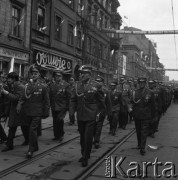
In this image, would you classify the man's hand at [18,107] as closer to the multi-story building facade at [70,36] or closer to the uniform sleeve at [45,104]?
the uniform sleeve at [45,104]

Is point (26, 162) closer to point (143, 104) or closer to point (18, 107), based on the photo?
point (18, 107)

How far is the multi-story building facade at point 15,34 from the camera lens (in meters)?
16.8

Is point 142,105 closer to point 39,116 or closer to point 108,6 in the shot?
point 39,116

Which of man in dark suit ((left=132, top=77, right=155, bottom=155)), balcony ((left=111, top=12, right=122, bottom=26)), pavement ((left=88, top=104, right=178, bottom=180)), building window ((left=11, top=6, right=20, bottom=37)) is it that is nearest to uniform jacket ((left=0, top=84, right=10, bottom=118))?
pavement ((left=88, top=104, right=178, bottom=180))

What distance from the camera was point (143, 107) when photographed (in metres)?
8.02

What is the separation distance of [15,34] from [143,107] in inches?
475

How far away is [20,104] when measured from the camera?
7.09 metres

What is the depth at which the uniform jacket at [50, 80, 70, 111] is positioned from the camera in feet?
29.3

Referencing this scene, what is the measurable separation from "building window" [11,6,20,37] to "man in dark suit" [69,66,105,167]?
12.4 meters

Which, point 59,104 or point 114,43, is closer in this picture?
point 59,104

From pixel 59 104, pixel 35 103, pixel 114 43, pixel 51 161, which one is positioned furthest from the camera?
pixel 114 43

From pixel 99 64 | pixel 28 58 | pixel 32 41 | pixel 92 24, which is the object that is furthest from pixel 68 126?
pixel 99 64

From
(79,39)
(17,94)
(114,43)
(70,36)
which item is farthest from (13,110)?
(114,43)

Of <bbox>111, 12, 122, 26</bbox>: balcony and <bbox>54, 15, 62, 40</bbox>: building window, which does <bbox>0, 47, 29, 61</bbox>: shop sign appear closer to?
<bbox>54, 15, 62, 40</bbox>: building window
